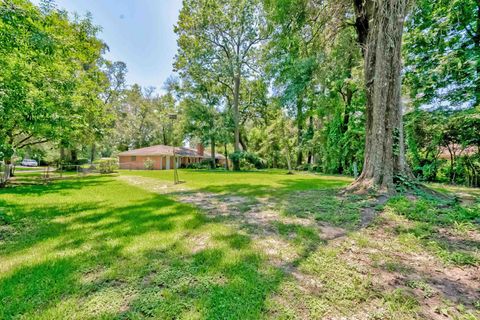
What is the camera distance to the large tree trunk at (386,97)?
5.25 m

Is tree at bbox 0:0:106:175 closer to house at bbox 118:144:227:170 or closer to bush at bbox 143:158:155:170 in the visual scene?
bush at bbox 143:158:155:170

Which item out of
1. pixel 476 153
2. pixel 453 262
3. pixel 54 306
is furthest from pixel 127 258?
pixel 476 153

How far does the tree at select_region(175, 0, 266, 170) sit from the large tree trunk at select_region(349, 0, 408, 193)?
1601 cm

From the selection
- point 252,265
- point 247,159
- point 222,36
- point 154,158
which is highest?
point 222,36

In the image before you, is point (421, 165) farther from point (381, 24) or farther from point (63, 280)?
point (63, 280)

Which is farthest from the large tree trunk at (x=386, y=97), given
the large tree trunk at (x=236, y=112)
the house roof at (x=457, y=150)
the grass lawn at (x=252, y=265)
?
the large tree trunk at (x=236, y=112)

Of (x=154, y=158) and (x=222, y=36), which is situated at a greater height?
(x=222, y=36)

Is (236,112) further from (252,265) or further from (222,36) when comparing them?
(252,265)

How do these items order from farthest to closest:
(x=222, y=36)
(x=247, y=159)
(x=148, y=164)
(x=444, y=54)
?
(x=148, y=164), (x=247, y=159), (x=222, y=36), (x=444, y=54)

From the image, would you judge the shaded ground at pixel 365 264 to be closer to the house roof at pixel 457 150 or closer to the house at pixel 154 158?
the house roof at pixel 457 150

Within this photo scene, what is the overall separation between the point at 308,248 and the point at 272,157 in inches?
1140

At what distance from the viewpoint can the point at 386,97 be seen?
543cm

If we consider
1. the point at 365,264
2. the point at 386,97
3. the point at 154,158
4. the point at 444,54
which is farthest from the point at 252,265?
the point at 154,158

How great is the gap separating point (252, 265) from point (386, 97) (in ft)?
17.7
